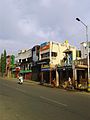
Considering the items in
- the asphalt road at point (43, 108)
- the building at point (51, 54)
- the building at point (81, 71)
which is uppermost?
the building at point (51, 54)

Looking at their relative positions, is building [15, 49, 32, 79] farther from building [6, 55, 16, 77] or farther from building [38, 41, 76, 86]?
building [38, 41, 76, 86]

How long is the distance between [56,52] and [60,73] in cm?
790

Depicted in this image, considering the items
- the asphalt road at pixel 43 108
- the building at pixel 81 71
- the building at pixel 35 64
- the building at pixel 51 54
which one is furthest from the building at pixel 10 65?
the asphalt road at pixel 43 108

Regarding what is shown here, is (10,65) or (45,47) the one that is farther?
(10,65)

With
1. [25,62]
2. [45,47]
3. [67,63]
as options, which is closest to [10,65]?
[25,62]

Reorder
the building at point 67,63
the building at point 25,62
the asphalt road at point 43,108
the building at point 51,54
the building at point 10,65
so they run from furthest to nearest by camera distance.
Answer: the building at point 10,65, the building at point 25,62, the building at point 51,54, the building at point 67,63, the asphalt road at point 43,108

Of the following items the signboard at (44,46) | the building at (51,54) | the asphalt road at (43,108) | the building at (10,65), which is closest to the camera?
the asphalt road at (43,108)

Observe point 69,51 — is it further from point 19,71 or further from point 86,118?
point 86,118

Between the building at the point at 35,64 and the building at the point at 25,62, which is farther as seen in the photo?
the building at the point at 25,62

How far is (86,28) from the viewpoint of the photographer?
32.7 m

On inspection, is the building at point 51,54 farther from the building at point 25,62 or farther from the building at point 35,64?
the building at point 25,62

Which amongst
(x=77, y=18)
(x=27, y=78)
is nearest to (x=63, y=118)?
(x=77, y=18)

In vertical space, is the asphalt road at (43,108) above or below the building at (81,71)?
below

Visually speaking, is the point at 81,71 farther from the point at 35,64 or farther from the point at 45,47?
the point at 35,64
